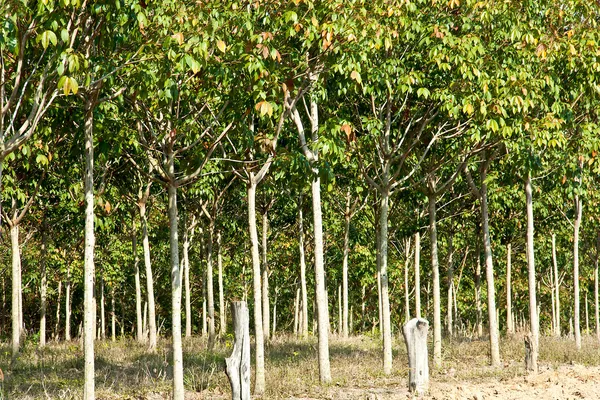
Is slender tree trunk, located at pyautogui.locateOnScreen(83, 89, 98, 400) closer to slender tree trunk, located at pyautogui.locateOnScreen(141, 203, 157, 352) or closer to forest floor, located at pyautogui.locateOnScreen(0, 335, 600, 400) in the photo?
forest floor, located at pyautogui.locateOnScreen(0, 335, 600, 400)

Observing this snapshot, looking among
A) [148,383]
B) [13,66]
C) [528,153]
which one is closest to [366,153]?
[528,153]

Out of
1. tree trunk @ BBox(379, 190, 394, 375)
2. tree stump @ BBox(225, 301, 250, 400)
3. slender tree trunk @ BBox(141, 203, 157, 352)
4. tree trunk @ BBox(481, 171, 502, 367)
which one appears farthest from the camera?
slender tree trunk @ BBox(141, 203, 157, 352)

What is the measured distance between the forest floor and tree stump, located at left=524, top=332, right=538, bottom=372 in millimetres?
255

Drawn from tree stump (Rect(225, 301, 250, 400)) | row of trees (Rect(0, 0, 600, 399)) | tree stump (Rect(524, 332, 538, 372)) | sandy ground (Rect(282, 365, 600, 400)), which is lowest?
Result: sandy ground (Rect(282, 365, 600, 400))

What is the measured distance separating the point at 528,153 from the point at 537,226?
10455 mm

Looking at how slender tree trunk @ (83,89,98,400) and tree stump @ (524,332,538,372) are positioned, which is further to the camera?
tree stump @ (524,332,538,372)

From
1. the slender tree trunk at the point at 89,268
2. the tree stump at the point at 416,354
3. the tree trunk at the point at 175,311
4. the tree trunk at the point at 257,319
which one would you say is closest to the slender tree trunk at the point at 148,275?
the tree trunk at the point at 257,319

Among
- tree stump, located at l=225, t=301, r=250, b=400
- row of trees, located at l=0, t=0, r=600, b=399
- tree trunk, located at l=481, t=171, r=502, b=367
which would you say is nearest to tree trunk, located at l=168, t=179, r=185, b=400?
row of trees, located at l=0, t=0, r=600, b=399

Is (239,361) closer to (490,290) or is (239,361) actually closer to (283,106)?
(283,106)

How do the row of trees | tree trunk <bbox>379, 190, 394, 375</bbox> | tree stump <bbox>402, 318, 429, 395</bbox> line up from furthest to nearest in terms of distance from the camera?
tree trunk <bbox>379, 190, 394, 375</bbox> < tree stump <bbox>402, 318, 429, 395</bbox> < the row of trees

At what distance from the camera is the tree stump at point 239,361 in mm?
9047

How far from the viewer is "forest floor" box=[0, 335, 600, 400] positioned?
476 inches

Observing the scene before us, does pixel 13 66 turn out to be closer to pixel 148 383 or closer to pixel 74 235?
pixel 148 383

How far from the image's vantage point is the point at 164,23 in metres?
9.24
